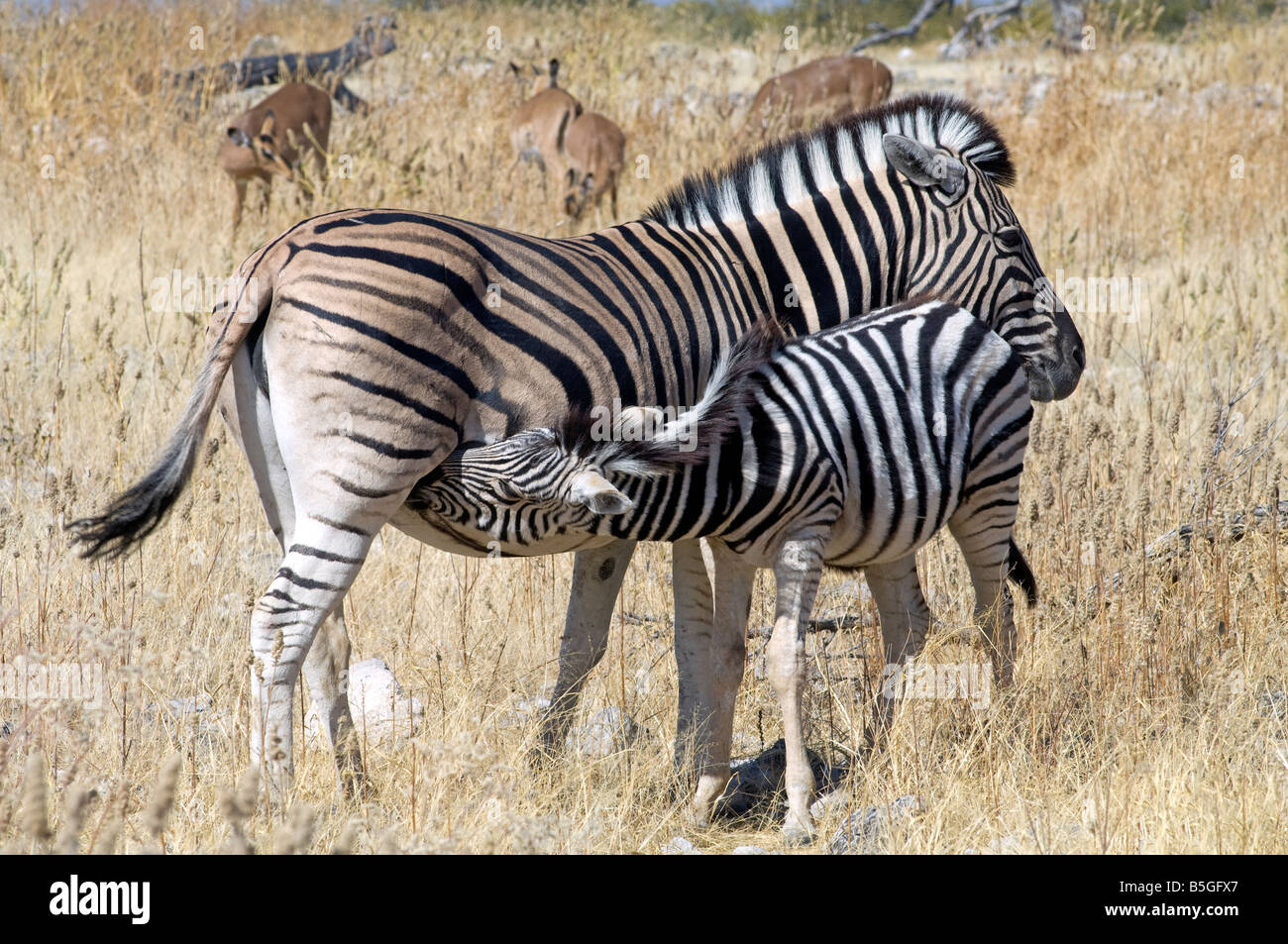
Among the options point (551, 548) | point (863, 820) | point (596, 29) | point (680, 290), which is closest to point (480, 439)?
point (551, 548)

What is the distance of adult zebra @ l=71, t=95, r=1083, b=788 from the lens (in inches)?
129

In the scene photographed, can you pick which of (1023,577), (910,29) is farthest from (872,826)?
(910,29)

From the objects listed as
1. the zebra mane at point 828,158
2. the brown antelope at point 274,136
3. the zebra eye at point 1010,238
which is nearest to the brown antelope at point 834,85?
the brown antelope at point 274,136

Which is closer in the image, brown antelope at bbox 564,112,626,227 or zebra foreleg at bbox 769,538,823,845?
zebra foreleg at bbox 769,538,823,845

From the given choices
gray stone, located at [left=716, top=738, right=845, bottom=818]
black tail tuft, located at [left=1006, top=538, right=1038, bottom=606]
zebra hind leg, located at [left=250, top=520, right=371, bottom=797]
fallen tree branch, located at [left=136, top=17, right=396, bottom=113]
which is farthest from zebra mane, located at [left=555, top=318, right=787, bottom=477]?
fallen tree branch, located at [left=136, top=17, right=396, bottom=113]

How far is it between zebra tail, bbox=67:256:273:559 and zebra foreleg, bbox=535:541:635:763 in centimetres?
138

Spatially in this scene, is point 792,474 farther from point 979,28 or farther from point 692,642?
point 979,28

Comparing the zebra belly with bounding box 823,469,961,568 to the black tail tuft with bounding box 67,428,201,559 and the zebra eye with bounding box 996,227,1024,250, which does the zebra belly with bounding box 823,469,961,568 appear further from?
the black tail tuft with bounding box 67,428,201,559

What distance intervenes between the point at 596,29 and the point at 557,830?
A: 1414 centimetres

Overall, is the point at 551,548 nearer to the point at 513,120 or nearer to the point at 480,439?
the point at 480,439

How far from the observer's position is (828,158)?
441 centimetres

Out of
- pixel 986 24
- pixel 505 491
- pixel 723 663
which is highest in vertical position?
pixel 986 24

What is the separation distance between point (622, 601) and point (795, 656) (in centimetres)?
134
